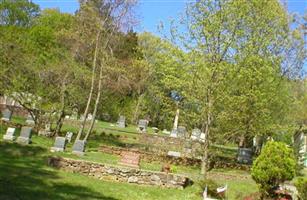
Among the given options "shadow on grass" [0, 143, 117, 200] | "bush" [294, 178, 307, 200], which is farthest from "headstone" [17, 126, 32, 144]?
"bush" [294, 178, 307, 200]

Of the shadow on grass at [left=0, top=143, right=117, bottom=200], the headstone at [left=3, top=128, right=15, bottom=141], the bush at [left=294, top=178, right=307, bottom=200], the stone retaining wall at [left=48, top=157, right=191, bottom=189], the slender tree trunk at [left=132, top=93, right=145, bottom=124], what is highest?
the slender tree trunk at [left=132, top=93, right=145, bottom=124]

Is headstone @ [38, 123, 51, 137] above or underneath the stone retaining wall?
above

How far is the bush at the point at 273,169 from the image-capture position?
15609 millimetres

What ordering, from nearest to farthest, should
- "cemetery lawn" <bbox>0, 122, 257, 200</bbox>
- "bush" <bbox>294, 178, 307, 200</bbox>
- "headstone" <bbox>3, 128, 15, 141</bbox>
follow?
"cemetery lawn" <bbox>0, 122, 257, 200</bbox>
"bush" <bbox>294, 178, 307, 200</bbox>
"headstone" <bbox>3, 128, 15, 141</bbox>

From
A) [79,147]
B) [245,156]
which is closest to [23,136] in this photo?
[79,147]

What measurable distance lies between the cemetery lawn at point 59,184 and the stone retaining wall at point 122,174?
1.35 feet

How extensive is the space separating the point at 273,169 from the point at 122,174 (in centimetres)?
564

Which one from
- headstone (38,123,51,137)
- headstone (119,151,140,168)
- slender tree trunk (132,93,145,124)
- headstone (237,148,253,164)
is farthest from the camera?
slender tree trunk (132,93,145,124)

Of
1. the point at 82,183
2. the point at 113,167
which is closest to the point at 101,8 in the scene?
the point at 113,167

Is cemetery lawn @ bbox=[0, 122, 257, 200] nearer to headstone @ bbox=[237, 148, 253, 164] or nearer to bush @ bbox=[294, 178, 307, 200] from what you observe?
bush @ bbox=[294, 178, 307, 200]

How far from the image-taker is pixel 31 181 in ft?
46.6

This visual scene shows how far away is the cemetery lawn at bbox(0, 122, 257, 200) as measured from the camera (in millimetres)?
12969

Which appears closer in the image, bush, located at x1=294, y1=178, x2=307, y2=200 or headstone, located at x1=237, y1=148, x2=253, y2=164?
bush, located at x1=294, y1=178, x2=307, y2=200

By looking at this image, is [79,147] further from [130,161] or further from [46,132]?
[46,132]
